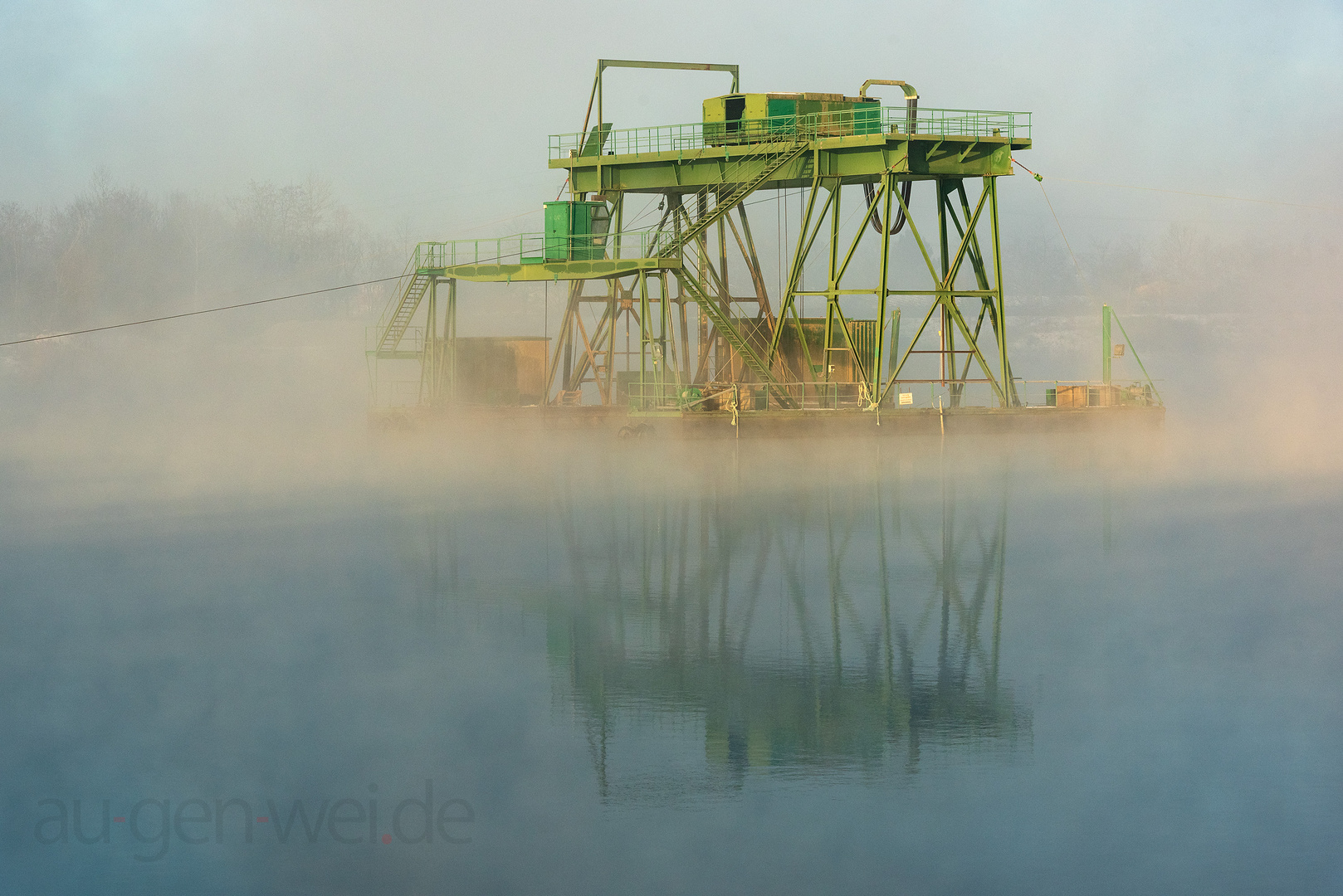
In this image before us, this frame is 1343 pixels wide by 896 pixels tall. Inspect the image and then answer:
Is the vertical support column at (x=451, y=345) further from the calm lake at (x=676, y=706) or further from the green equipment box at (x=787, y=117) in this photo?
the calm lake at (x=676, y=706)

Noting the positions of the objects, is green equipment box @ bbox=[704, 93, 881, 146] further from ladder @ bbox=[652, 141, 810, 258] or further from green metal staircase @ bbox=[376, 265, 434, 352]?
green metal staircase @ bbox=[376, 265, 434, 352]

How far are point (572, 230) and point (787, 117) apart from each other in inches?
389

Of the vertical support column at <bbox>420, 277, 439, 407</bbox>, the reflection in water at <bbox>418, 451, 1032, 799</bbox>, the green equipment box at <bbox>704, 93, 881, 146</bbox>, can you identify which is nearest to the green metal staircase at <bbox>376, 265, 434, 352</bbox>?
the vertical support column at <bbox>420, 277, 439, 407</bbox>

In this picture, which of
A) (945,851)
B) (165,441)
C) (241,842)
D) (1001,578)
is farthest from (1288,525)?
(165,441)

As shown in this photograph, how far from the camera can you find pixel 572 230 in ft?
166

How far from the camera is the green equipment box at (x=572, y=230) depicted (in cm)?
5047

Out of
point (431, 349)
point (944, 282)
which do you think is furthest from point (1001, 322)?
point (431, 349)

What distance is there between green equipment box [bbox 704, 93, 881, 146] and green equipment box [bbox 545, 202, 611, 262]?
19.0ft

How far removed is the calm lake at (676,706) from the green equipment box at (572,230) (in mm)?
26952

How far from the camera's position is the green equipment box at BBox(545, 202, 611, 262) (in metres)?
50.5

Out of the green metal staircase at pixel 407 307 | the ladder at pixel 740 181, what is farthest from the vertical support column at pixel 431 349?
the ladder at pixel 740 181

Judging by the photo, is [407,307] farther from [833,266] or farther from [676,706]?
[676,706]

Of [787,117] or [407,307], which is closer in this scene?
[787,117]

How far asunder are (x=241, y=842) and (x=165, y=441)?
49.5 metres
